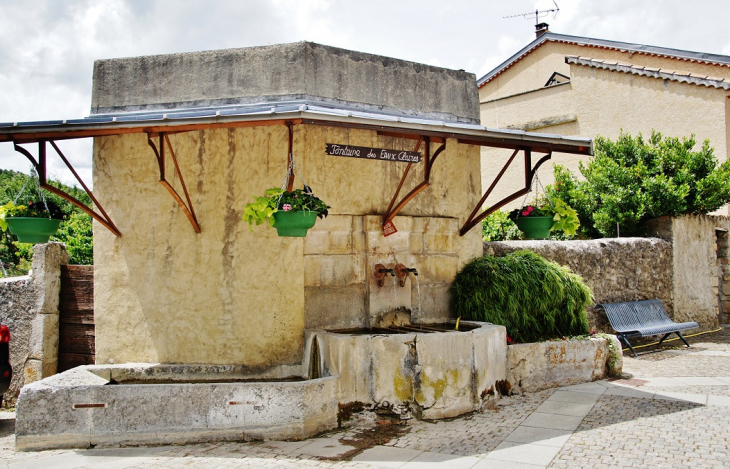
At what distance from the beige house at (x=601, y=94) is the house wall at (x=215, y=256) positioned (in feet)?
34.8

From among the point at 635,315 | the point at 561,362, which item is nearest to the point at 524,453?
the point at 561,362

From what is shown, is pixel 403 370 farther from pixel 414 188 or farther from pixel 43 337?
pixel 43 337

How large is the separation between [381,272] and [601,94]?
11.0m

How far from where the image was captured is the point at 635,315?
10703 mm

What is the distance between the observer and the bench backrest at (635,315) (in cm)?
1031

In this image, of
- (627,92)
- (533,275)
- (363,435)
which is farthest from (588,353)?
(627,92)

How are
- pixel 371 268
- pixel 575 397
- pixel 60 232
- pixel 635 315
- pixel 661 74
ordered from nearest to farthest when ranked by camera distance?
1. pixel 575 397
2. pixel 371 268
3. pixel 635 315
4. pixel 60 232
5. pixel 661 74

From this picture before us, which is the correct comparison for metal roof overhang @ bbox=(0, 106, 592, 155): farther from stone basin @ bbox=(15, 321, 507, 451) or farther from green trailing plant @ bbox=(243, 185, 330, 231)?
stone basin @ bbox=(15, 321, 507, 451)

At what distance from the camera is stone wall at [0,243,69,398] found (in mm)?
7441

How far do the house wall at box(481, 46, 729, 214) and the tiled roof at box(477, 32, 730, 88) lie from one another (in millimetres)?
392

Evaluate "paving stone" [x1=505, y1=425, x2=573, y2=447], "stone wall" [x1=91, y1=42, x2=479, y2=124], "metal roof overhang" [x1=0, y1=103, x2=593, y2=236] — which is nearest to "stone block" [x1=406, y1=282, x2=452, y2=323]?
"metal roof overhang" [x1=0, y1=103, x2=593, y2=236]

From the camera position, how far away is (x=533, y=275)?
791 cm

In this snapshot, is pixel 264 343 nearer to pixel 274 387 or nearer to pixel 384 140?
pixel 274 387

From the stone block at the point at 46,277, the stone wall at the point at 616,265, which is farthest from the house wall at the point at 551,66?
the stone block at the point at 46,277
